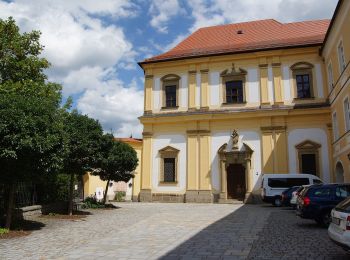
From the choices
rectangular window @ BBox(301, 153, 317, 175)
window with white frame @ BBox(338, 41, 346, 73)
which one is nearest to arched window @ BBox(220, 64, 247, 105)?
rectangular window @ BBox(301, 153, 317, 175)

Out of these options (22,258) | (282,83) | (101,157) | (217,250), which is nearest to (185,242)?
(217,250)

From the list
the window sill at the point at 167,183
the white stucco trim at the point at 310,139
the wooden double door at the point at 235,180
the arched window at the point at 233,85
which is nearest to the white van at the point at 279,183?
the white stucco trim at the point at 310,139

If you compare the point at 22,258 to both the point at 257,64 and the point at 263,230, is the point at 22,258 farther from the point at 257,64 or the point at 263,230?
the point at 257,64

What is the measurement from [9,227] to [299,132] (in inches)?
853

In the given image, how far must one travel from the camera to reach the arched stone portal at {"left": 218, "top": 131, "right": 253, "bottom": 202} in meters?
28.6

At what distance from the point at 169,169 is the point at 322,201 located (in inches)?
755

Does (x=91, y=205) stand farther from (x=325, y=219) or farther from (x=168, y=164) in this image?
(x=325, y=219)

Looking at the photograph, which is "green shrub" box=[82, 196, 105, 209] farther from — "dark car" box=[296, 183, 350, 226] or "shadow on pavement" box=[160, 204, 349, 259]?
"dark car" box=[296, 183, 350, 226]

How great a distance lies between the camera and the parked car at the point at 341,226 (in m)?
6.85

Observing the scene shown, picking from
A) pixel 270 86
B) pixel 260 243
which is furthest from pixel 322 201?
pixel 270 86

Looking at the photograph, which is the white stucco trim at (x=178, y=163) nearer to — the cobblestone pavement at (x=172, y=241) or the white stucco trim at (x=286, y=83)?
the white stucco trim at (x=286, y=83)

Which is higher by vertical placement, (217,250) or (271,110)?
(271,110)

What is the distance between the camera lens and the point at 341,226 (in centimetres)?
716

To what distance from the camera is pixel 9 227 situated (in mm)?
12328
